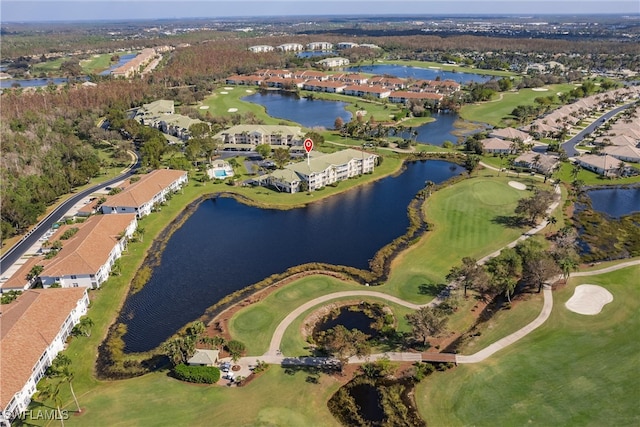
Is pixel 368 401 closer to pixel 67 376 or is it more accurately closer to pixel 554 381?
pixel 554 381

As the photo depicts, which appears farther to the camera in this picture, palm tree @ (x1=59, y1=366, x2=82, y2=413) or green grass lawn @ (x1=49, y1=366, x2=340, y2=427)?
palm tree @ (x1=59, y1=366, x2=82, y2=413)

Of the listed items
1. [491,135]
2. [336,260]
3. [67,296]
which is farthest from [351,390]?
[491,135]

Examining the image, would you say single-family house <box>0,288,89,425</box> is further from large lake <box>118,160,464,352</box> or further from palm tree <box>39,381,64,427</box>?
large lake <box>118,160,464,352</box>

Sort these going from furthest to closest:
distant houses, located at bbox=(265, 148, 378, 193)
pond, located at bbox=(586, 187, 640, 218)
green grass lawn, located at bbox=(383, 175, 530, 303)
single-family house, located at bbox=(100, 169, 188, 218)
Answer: distant houses, located at bbox=(265, 148, 378, 193) < pond, located at bbox=(586, 187, 640, 218) < single-family house, located at bbox=(100, 169, 188, 218) < green grass lawn, located at bbox=(383, 175, 530, 303)

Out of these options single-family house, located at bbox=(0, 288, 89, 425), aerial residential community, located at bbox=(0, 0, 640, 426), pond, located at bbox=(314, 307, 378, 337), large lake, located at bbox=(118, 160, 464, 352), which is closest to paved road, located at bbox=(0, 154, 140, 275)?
aerial residential community, located at bbox=(0, 0, 640, 426)

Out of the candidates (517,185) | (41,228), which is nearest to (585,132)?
(517,185)

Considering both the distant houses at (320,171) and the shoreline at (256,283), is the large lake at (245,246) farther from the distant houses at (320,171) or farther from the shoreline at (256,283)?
the distant houses at (320,171)

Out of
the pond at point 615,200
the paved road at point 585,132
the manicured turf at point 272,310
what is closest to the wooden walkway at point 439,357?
the manicured turf at point 272,310
